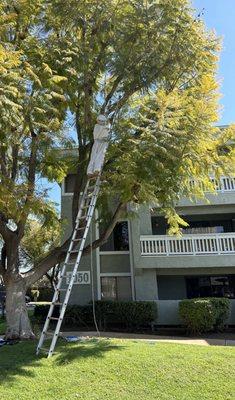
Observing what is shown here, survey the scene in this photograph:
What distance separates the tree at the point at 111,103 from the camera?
10.6 meters

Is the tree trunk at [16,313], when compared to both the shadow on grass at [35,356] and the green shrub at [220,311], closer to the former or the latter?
the shadow on grass at [35,356]

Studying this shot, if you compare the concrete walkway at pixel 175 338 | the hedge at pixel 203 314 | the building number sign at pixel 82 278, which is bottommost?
the concrete walkway at pixel 175 338

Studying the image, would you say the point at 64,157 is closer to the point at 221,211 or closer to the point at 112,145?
the point at 112,145

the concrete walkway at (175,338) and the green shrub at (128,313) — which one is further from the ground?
the green shrub at (128,313)

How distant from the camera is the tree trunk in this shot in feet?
39.5

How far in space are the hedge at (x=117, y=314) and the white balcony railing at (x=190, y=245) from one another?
2699mm

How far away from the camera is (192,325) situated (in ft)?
57.8

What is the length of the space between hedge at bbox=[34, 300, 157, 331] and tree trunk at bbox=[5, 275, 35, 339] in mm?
7560

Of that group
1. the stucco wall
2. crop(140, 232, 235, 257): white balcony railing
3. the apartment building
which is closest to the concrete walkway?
the apartment building

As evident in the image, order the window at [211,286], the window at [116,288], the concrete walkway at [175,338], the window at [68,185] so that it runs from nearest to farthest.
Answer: the concrete walkway at [175,338] < the window at [116,288] < the window at [211,286] < the window at [68,185]

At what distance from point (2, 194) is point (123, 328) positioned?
37.2 feet

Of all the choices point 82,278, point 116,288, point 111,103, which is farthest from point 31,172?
point 116,288

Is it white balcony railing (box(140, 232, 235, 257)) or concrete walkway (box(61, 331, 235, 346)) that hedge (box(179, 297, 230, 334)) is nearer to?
concrete walkway (box(61, 331, 235, 346))

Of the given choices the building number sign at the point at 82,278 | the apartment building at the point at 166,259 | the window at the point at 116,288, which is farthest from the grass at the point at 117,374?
the building number sign at the point at 82,278
